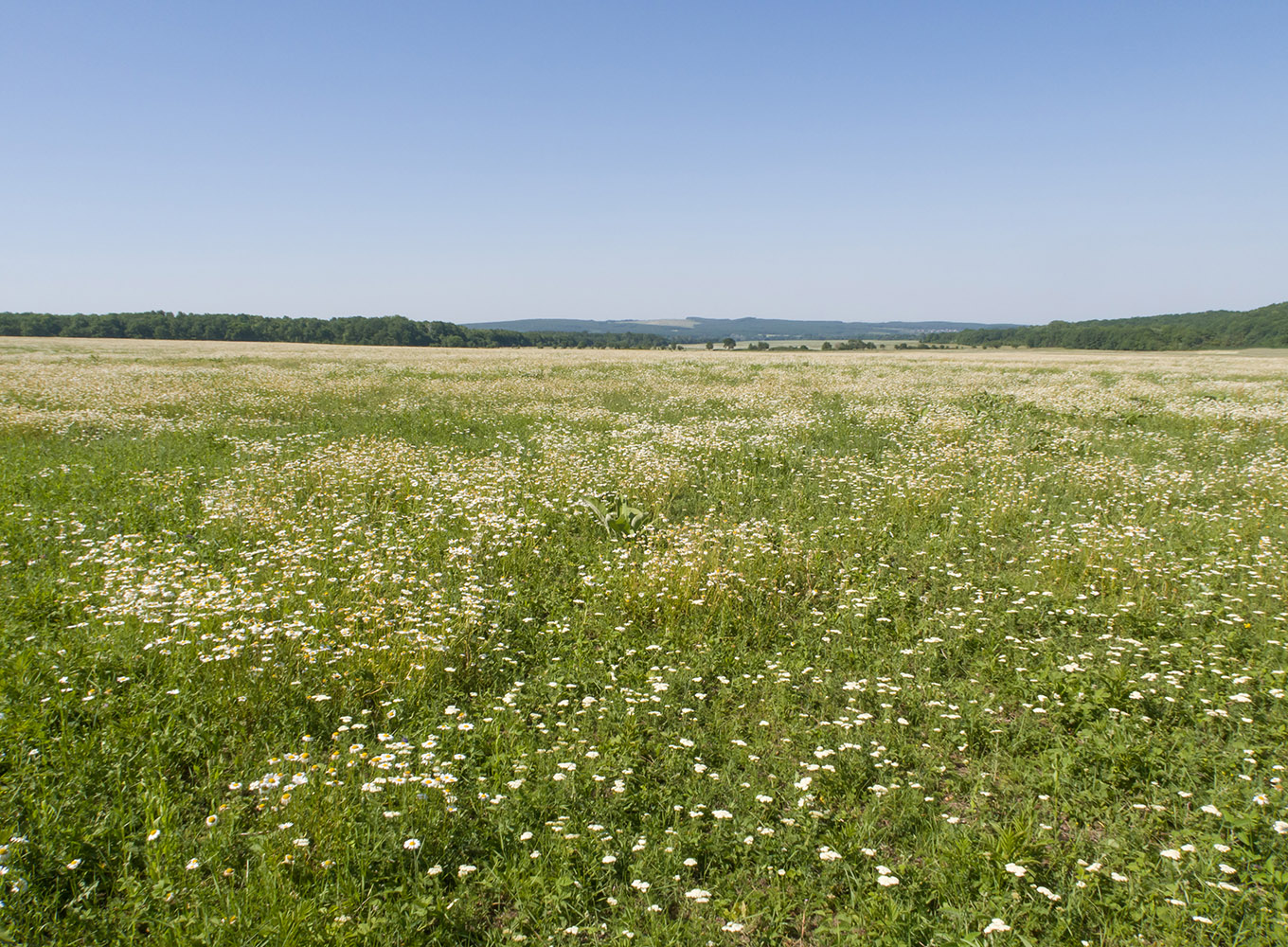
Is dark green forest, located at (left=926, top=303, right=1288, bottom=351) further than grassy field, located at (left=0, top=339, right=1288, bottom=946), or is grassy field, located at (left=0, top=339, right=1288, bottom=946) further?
dark green forest, located at (left=926, top=303, right=1288, bottom=351)

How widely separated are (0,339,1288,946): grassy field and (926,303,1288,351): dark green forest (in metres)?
81.4

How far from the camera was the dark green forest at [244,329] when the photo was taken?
70.3m

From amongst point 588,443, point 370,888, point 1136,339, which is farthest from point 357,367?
point 1136,339

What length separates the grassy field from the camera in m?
2.95

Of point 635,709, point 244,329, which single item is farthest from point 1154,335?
point 244,329

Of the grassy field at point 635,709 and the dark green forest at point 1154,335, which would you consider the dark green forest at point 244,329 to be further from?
the grassy field at point 635,709

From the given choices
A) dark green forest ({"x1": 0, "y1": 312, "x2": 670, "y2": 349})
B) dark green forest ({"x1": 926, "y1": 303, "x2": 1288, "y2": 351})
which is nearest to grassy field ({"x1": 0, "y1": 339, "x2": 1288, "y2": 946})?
dark green forest ({"x1": 0, "y1": 312, "x2": 670, "y2": 349})

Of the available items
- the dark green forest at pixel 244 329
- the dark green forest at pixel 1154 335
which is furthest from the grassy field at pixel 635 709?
the dark green forest at pixel 1154 335

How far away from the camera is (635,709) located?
440 centimetres

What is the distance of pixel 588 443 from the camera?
12039mm

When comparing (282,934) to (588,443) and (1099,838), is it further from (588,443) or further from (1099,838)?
(588,443)

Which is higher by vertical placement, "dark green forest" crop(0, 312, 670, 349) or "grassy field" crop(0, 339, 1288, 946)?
"dark green forest" crop(0, 312, 670, 349)

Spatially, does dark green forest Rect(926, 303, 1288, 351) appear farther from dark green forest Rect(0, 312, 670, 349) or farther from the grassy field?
the grassy field

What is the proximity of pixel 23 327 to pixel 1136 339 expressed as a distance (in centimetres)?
12031
